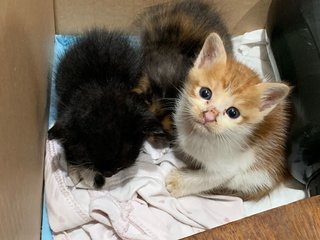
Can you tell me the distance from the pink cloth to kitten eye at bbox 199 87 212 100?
0.35 meters

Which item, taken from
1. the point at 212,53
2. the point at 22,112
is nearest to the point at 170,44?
the point at 212,53

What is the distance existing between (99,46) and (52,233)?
20.1 inches

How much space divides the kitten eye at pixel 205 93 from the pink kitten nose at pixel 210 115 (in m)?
0.05

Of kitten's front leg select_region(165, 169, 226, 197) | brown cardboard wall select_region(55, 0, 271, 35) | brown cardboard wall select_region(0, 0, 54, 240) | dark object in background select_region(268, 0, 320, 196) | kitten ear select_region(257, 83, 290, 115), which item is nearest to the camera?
brown cardboard wall select_region(0, 0, 54, 240)

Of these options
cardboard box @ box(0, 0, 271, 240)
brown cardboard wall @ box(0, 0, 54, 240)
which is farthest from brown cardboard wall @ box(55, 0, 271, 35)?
brown cardboard wall @ box(0, 0, 54, 240)

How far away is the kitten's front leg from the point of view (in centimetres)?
134

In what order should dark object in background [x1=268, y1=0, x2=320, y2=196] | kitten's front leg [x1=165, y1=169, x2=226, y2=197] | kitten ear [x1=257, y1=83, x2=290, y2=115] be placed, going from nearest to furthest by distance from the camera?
kitten ear [x1=257, y1=83, x2=290, y2=115], dark object in background [x1=268, y1=0, x2=320, y2=196], kitten's front leg [x1=165, y1=169, x2=226, y2=197]

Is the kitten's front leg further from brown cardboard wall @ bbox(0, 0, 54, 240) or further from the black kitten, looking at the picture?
brown cardboard wall @ bbox(0, 0, 54, 240)

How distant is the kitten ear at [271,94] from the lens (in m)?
1.10

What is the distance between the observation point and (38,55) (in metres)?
1.30

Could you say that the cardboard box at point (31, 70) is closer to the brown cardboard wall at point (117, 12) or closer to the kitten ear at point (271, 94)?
the brown cardboard wall at point (117, 12)

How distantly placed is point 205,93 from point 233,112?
0.08 meters

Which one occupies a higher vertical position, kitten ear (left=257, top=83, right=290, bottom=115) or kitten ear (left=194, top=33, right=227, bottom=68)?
kitten ear (left=194, top=33, right=227, bottom=68)

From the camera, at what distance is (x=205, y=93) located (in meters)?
1.15
